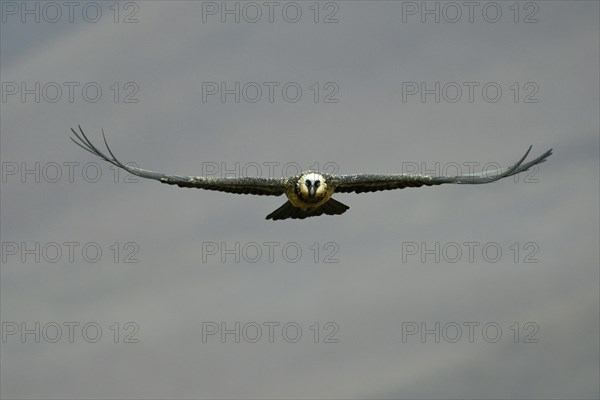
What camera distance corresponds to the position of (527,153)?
199875 millimetres

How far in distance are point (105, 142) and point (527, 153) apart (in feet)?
55.9

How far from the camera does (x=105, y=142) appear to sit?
19988cm
